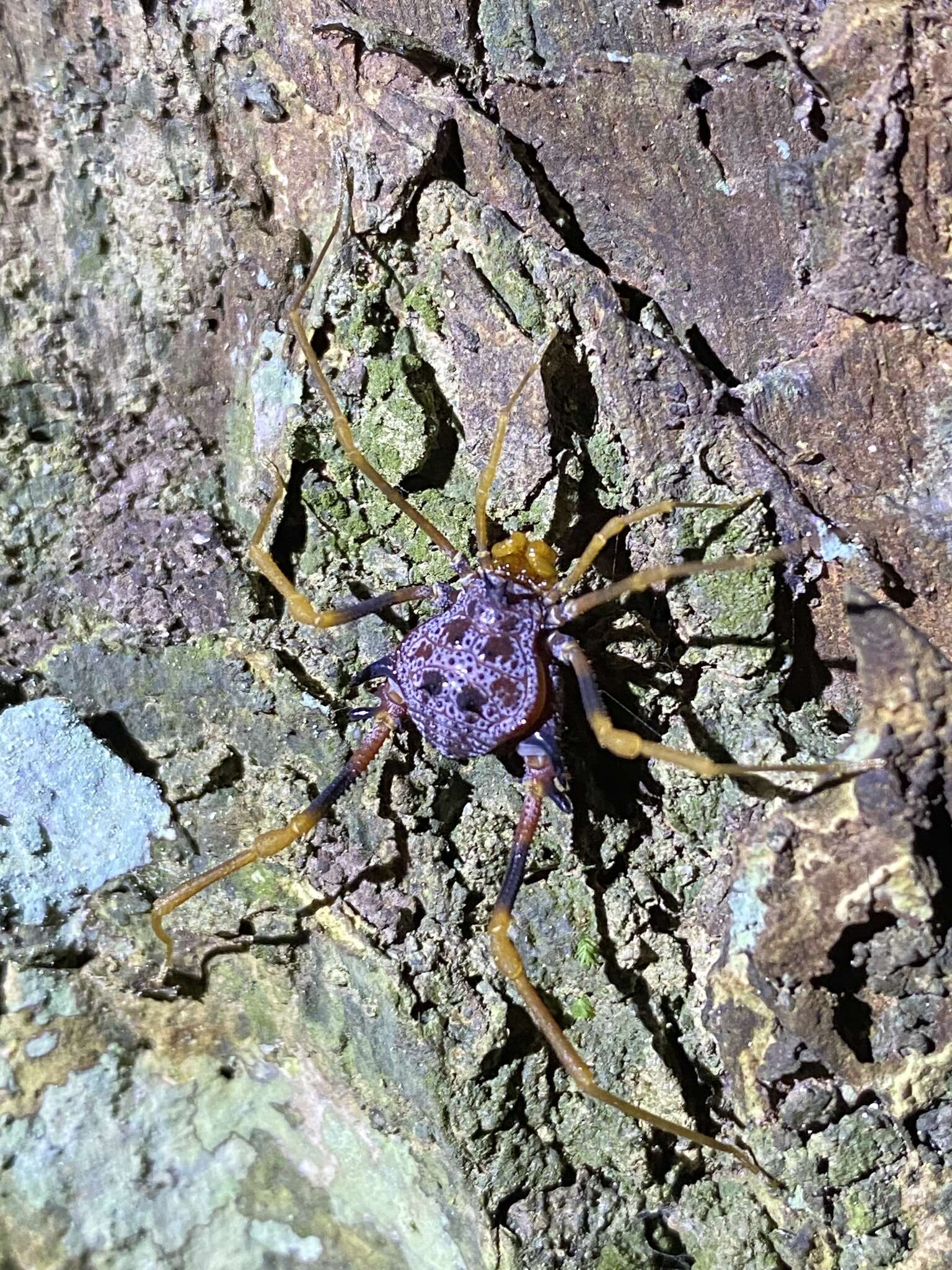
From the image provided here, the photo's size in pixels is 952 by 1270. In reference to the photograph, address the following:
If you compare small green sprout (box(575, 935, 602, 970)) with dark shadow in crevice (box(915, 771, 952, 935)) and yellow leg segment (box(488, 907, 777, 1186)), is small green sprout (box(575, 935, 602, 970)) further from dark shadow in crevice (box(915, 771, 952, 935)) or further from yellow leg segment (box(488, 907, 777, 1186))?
dark shadow in crevice (box(915, 771, 952, 935))

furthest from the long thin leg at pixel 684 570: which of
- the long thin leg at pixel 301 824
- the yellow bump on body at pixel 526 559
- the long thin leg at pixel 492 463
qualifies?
the long thin leg at pixel 301 824

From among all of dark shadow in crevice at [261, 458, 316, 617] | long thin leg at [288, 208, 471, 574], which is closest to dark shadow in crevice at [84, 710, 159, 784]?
dark shadow in crevice at [261, 458, 316, 617]

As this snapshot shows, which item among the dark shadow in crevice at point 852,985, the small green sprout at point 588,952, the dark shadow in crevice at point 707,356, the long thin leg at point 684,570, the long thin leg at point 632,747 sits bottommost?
the dark shadow in crevice at point 852,985

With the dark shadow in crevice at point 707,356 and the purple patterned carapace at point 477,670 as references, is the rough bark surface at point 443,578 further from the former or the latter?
the purple patterned carapace at point 477,670

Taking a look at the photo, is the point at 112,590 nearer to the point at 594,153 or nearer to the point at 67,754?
the point at 67,754

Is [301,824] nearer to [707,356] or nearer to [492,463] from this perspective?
[492,463]

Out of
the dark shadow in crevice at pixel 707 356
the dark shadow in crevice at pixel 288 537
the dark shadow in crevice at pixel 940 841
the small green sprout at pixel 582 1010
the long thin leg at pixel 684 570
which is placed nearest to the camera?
the dark shadow in crevice at pixel 940 841

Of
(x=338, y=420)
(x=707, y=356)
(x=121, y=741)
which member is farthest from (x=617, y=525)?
(x=121, y=741)
